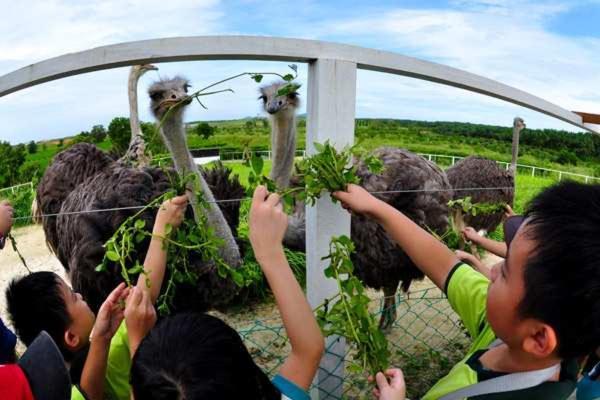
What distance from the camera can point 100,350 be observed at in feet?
3.82

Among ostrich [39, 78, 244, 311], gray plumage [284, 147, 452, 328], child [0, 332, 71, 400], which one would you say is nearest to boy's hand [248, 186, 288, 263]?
child [0, 332, 71, 400]

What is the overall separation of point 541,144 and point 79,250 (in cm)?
337

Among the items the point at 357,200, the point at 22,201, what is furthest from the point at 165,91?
the point at 22,201

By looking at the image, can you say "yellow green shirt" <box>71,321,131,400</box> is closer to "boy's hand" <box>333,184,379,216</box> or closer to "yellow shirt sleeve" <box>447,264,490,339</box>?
"boy's hand" <box>333,184,379,216</box>

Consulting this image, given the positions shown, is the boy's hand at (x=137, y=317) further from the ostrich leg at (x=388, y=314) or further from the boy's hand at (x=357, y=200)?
the ostrich leg at (x=388, y=314)

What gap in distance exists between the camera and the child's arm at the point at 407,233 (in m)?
A: 1.21

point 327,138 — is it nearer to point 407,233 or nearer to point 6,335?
point 407,233

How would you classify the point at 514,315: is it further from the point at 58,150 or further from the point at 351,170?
the point at 58,150

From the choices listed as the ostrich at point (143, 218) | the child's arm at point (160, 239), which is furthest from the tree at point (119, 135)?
the child's arm at point (160, 239)

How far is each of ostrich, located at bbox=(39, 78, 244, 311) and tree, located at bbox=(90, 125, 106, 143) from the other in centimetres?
182

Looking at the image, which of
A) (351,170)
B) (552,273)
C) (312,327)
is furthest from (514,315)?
(351,170)

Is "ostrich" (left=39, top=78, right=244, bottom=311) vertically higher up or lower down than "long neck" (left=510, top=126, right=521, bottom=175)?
lower down

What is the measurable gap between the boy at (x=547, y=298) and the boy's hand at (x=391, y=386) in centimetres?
7

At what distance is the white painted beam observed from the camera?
1.15m
